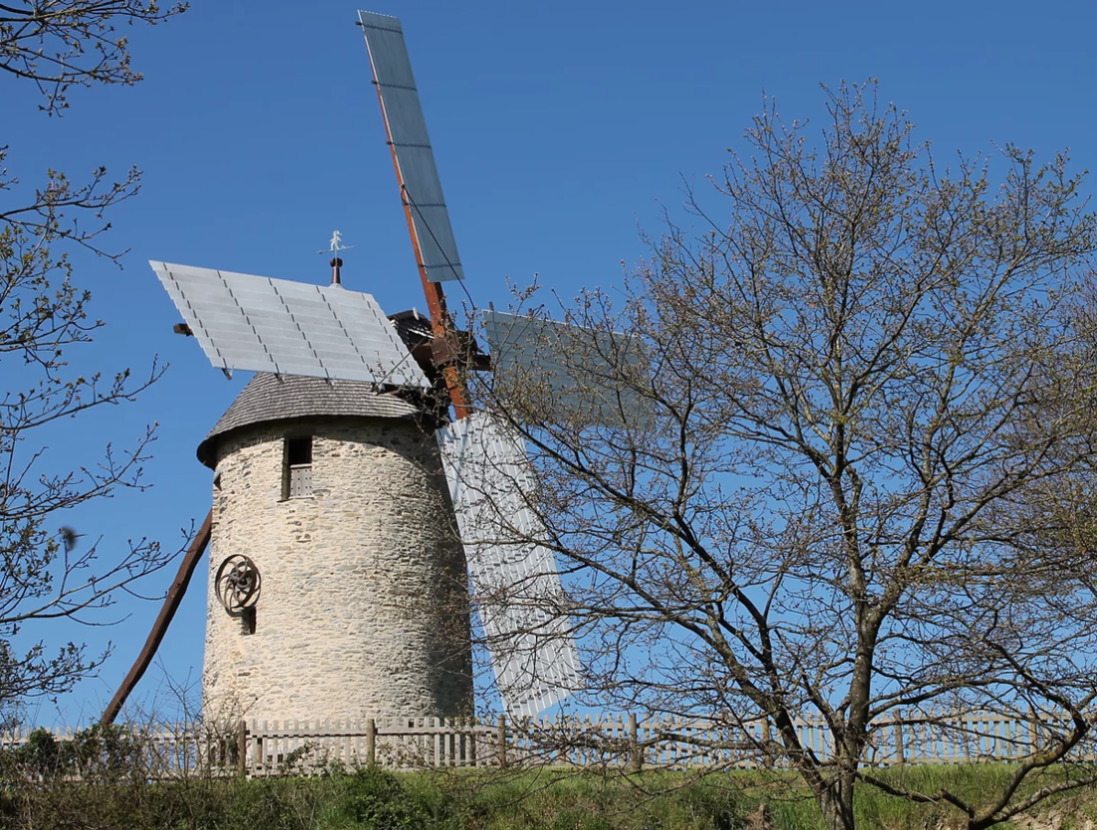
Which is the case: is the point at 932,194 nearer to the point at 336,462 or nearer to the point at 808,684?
the point at 808,684

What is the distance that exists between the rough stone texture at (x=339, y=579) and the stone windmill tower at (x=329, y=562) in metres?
0.02

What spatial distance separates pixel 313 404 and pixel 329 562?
7.82 ft

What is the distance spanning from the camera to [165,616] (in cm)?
2059

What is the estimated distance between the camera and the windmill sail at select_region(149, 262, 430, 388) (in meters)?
16.4

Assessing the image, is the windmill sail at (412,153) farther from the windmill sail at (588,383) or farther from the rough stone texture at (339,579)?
the windmill sail at (588,383)

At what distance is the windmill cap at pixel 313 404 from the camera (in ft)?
60.7

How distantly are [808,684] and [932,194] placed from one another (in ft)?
11.3

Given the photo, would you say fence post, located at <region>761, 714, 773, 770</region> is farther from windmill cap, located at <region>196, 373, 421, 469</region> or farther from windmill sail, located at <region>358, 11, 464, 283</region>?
windmill sail, located at <region>358, 11, 464, 283</region>

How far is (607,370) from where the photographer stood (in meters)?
8.85

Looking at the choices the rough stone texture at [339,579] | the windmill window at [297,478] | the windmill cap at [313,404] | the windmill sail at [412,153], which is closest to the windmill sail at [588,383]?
the rough stone texture at [339,579]

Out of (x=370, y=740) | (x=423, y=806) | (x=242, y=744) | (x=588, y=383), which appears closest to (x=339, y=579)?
(x=370, y=740)

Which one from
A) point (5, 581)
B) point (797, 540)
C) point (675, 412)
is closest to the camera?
point (5, 581)

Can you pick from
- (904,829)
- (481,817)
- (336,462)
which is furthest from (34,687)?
(336,462)

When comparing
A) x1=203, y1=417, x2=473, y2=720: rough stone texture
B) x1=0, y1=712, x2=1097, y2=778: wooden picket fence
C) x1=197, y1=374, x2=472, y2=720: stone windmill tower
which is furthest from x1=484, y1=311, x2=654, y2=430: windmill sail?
x1=197, y1=374, x2=472, y2=720: stone windmill tower
